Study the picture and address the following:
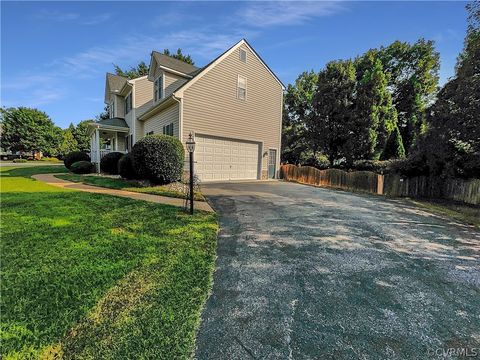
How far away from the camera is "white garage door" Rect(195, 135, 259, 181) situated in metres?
12.0

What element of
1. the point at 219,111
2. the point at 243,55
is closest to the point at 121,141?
the point at 219,111

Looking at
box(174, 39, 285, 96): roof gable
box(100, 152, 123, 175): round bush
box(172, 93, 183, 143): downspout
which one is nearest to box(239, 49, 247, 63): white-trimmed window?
box(174, 39, 285, 96): roof gable

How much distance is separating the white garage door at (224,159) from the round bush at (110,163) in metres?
6.02

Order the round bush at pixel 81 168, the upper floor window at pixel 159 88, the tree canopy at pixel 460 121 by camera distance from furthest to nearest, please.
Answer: the round bush at pixel 81 168
the upper floor window at pixel 159 88
the tree canopy at pixel 460 121

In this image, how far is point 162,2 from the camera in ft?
25.8

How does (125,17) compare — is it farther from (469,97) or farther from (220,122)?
(469,97)

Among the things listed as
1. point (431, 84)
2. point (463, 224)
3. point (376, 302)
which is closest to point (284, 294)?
point (376, 302)

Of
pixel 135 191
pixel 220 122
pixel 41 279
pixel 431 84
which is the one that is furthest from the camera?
pixel 431 84

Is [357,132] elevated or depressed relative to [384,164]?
elevated

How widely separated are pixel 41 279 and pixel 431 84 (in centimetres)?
2431

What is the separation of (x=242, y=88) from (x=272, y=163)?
5.00m

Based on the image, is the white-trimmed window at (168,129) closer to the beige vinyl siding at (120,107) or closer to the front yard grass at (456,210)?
the beige vinyl siding at (120,107)

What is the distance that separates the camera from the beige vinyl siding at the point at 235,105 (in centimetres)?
1163

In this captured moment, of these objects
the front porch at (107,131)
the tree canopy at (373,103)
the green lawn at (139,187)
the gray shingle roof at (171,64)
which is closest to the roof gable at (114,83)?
the front porch at (107,131)
